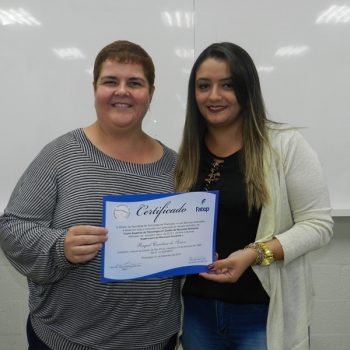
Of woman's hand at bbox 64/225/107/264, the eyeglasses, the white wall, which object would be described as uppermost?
the white wall

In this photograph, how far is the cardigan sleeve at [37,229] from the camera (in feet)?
3.58

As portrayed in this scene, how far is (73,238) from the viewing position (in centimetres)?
104

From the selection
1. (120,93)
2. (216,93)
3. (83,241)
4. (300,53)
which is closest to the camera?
(83,241)

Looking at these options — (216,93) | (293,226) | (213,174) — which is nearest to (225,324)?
(293,226)

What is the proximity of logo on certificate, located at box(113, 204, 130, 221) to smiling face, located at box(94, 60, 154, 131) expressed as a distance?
11.1 inches

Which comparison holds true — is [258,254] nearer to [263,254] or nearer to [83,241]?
[263,254]

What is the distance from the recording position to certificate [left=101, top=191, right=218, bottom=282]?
1.05 m

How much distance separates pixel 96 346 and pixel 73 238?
379mm

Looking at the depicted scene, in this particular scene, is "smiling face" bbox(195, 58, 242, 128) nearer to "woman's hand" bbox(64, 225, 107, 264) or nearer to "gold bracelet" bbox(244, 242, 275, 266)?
"gold bracelet" bbox(244, 242, 275, 266)

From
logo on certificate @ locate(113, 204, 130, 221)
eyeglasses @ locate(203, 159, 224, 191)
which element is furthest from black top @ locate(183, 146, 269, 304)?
logo on certificate @ locate(113, 204, 130, 221)

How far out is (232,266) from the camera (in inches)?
46.4

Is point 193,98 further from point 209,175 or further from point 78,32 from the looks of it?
point 78,32

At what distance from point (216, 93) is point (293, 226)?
1.71 ft

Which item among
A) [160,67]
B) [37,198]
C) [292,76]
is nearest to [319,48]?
[292,76]
